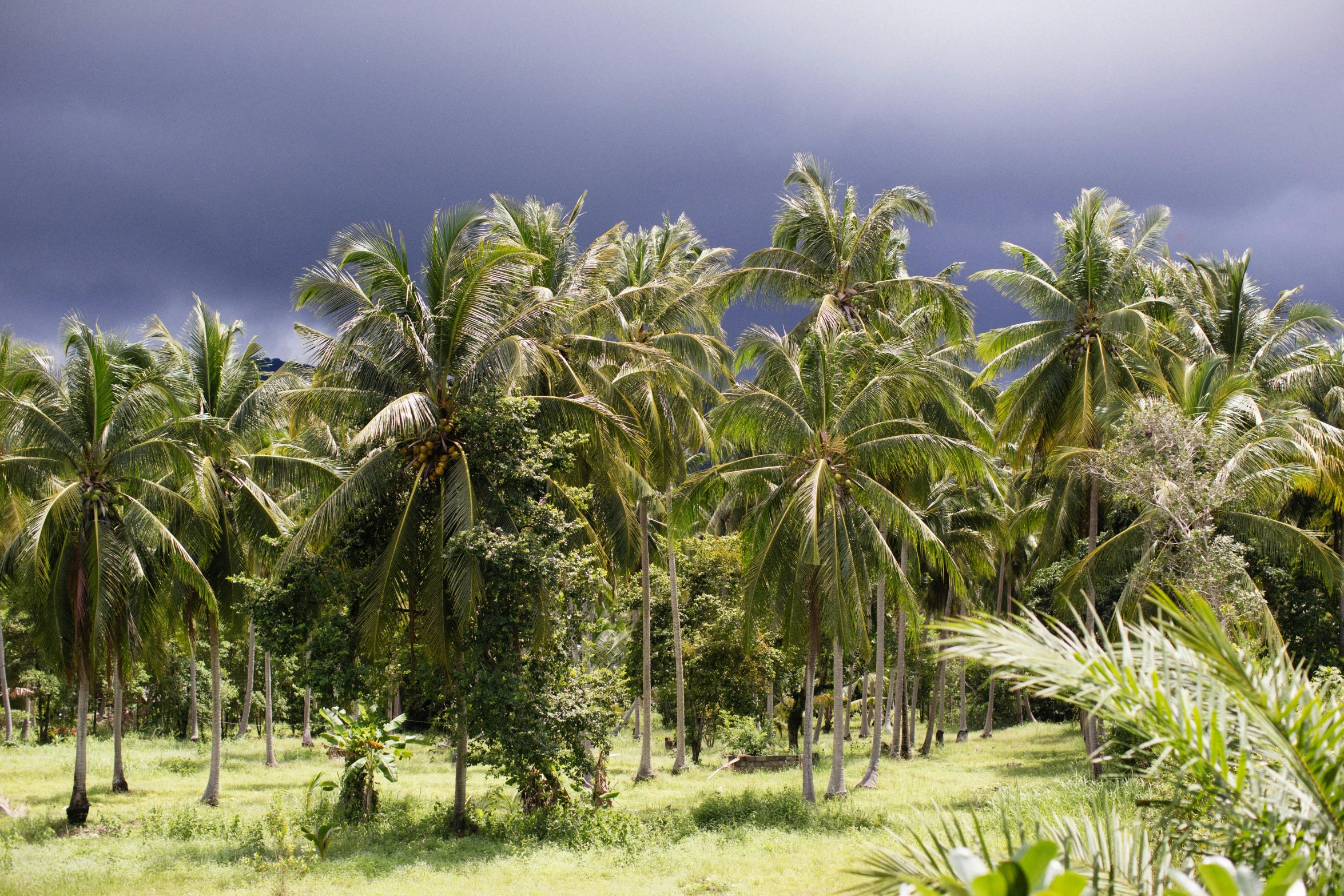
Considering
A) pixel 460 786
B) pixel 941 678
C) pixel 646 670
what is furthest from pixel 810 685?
pixel 941 678

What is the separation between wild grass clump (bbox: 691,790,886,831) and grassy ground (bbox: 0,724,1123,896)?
120 mm

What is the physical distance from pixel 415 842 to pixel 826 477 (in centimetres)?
946

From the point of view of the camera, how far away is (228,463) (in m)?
17.4

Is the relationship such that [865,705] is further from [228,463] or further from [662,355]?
[228,463]

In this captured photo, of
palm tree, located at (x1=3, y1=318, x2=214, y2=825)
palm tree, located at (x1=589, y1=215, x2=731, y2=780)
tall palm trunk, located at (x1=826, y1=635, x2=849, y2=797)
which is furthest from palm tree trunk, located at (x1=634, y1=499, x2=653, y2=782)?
palm tree, located at (x1=3, y1=318, x2=214, y2=825)

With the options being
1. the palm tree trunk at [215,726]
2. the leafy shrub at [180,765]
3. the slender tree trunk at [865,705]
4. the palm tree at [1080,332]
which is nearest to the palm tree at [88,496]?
the palm tree trunk at [215,726]

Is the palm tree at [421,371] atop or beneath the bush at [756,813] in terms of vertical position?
atop

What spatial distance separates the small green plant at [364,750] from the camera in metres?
15.3

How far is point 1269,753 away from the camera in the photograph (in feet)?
13.0

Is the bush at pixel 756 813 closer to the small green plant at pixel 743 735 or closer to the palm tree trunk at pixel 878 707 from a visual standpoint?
the palm tree trunk at pixel 878 707

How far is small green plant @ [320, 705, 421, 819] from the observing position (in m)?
15.3

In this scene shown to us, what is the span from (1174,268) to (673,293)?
13957 mm

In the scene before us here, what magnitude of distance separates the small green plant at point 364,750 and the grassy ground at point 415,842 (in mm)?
765

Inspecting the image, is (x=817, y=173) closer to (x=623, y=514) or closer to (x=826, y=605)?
(x=623, y=514)
